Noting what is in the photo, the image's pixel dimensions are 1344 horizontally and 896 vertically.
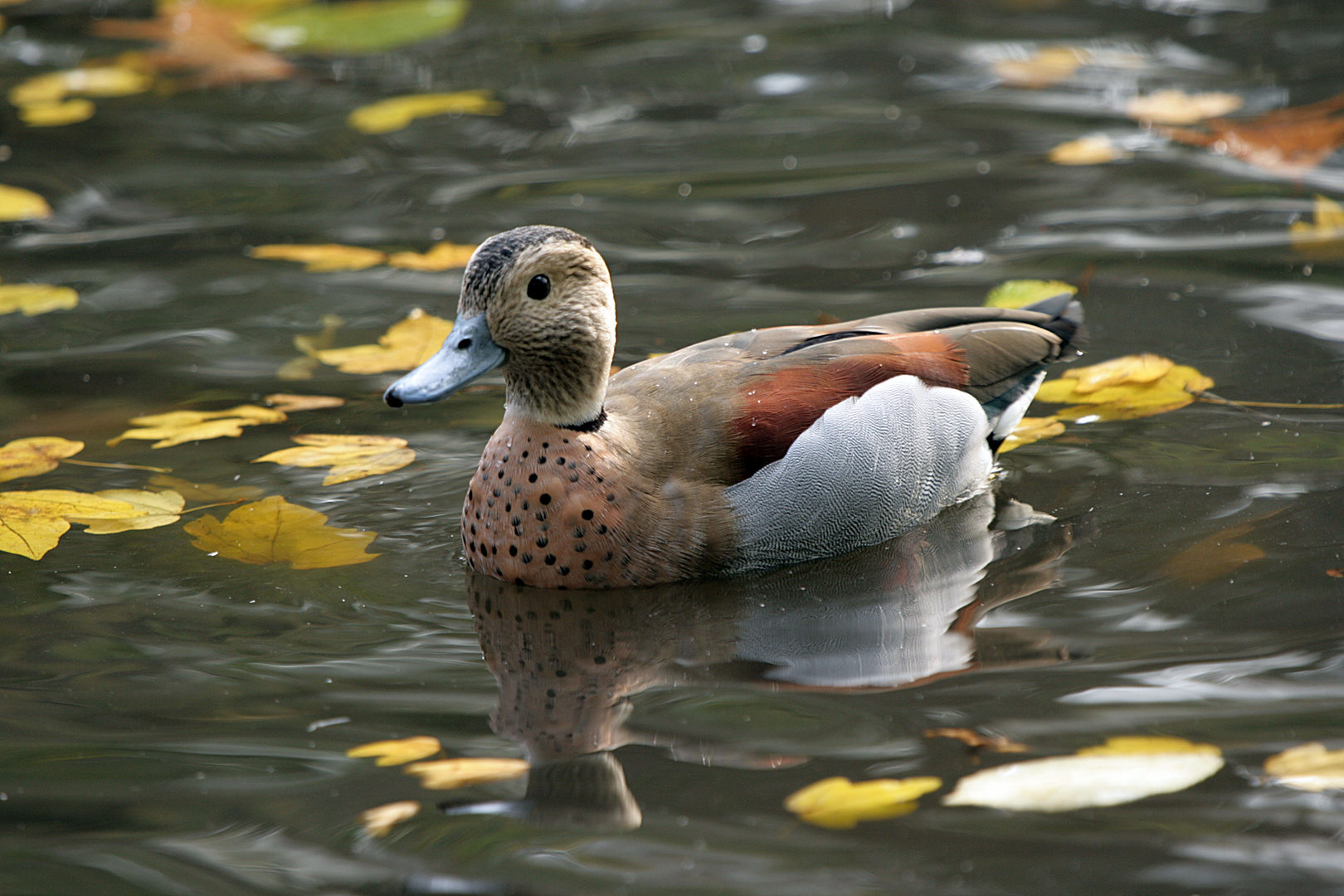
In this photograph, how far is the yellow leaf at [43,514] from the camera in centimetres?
502

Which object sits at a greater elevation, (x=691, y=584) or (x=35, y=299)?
(x=35, y=299)

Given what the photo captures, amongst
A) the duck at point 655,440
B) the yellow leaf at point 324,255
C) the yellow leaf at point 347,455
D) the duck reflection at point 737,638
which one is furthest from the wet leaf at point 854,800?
the yellow leaf at point 324,255

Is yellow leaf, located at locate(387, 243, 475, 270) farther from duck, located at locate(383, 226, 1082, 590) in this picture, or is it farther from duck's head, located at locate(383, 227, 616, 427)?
duck's head, located at locate(383, 227, 616, 427)

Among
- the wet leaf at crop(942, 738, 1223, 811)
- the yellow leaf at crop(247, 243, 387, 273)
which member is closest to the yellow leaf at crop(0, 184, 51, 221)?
the yellow leaf at crop(247, 243, 387, 273)

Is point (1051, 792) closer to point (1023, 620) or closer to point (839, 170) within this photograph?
point (1023, 620)

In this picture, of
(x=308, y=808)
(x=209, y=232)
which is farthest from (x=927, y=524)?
(x=209, y=232)

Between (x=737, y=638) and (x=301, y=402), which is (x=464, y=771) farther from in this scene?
(x=301, y=402)

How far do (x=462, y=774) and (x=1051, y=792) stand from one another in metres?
1.38

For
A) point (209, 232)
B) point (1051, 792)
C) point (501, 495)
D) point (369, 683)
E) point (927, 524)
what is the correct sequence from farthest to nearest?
point (209, 232) → point (927, 524) → point (501, 495) → point (369, 683) → point (1051, 792)

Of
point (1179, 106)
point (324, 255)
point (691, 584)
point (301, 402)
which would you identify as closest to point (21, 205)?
point (324, 255)

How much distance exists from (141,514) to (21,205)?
382 cm

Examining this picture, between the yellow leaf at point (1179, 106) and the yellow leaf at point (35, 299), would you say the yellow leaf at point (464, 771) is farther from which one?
the yellow leaf at point (1179, 106)

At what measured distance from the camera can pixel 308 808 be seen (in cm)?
357

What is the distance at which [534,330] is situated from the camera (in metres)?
4.56
